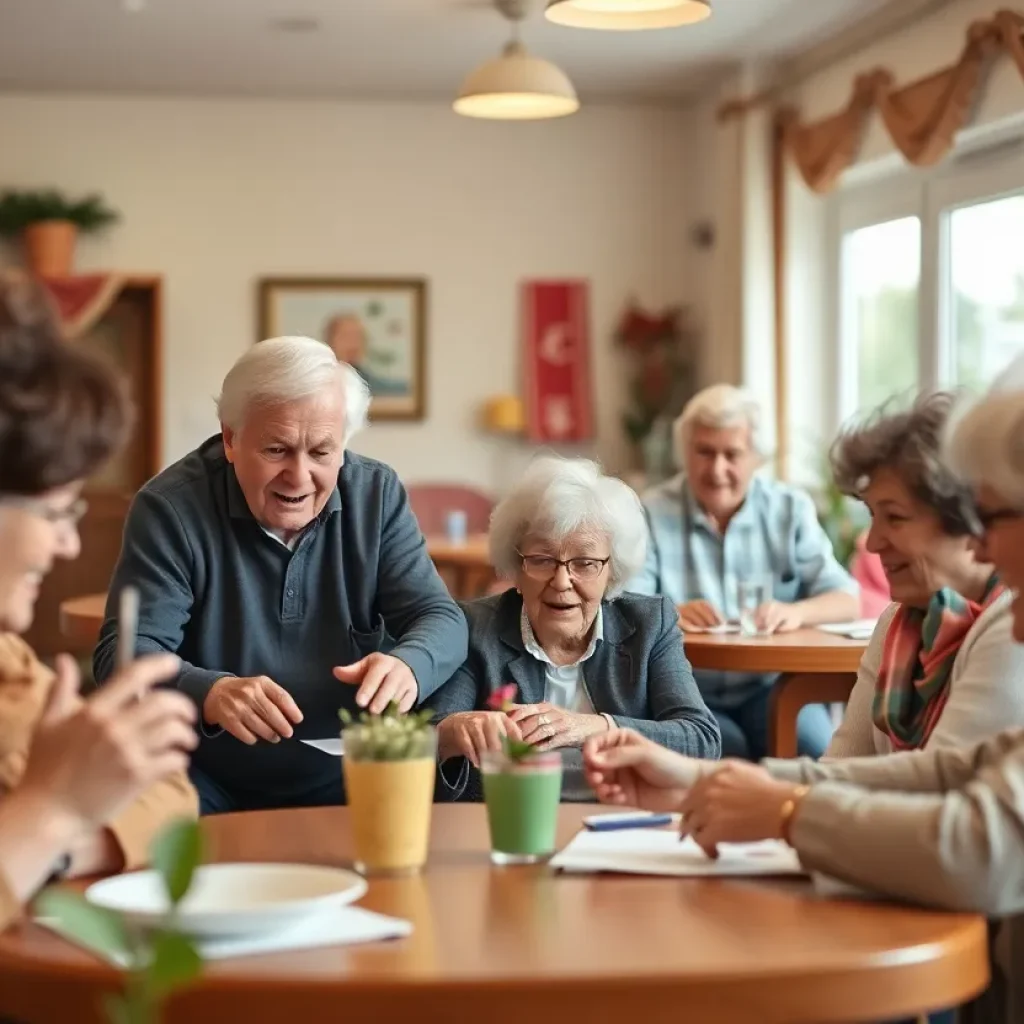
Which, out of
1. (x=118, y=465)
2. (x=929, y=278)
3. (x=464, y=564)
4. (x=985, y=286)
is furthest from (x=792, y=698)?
(x=118, y=465)

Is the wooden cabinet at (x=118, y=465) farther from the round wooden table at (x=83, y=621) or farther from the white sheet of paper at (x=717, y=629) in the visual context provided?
the white sheet of paper at (x=717, y=629)

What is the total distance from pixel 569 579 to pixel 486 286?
227 inches

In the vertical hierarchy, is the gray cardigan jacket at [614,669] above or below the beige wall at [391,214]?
below

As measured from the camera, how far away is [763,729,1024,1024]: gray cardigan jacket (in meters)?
1.44

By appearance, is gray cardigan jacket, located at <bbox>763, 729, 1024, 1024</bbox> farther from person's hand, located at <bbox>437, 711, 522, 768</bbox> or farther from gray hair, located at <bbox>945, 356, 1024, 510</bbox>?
person's hand, located at <bbox>437, 711, 522, 768</bbox>

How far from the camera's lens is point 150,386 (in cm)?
800

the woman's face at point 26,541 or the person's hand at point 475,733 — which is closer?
the woman's face at point 26,541

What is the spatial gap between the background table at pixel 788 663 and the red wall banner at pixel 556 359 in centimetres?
459

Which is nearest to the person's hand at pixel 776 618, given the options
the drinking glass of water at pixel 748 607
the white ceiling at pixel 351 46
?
the drinking glass of water at pixel 748 607

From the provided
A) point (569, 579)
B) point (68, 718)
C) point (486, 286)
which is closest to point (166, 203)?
point (486, 286)

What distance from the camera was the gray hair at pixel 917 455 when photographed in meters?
2.01

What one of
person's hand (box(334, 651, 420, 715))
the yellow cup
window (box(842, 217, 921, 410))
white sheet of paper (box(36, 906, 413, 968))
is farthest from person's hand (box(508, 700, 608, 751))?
window (box(842, 217, 921, 410))

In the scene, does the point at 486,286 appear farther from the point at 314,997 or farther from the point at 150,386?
the point at 314,997

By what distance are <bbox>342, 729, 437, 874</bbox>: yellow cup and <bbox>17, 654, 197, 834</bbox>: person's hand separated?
34 cm
